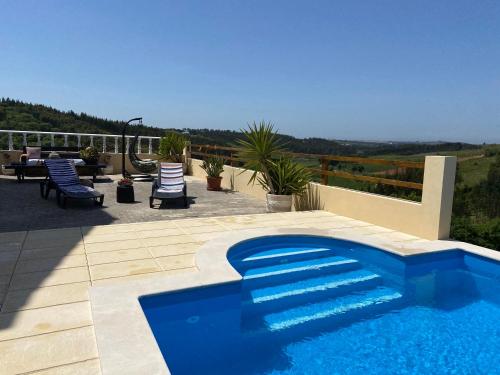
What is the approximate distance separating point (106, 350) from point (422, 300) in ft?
11.2

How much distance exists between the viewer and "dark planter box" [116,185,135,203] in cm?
798

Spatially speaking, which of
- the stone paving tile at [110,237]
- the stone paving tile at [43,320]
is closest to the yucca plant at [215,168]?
the stone paving tile at [110,237]

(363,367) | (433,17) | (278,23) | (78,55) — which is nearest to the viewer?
(363,367)

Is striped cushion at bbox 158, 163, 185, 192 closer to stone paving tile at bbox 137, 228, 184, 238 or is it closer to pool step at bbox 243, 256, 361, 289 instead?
stone paving tile at bbox 137, 228, 184, 238

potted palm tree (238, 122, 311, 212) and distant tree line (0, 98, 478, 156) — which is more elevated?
distant tree line (0, 98, 478, 156)

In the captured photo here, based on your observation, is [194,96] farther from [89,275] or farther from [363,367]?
[363,367]

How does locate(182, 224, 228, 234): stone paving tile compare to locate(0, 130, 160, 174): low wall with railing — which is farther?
locate(0, 130, 160, 174): low wall with railing

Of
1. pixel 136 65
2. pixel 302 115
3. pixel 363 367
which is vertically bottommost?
pixel 363 367

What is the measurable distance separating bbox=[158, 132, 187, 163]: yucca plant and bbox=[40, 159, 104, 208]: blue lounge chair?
530cm

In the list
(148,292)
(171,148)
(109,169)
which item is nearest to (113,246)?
(148,292)

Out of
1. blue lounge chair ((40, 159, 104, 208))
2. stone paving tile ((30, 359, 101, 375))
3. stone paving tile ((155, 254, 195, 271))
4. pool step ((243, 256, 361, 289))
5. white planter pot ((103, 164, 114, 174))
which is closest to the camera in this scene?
stone paving tile ((30, 359, 101, 375))

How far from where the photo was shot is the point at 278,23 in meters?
12.5

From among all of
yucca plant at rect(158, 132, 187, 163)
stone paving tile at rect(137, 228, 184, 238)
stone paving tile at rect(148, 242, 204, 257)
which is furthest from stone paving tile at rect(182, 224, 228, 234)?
yucca plant at rect(158, 132, 187, 163)

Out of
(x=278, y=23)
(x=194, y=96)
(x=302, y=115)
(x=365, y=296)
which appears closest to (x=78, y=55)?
(x=194, y=96)
